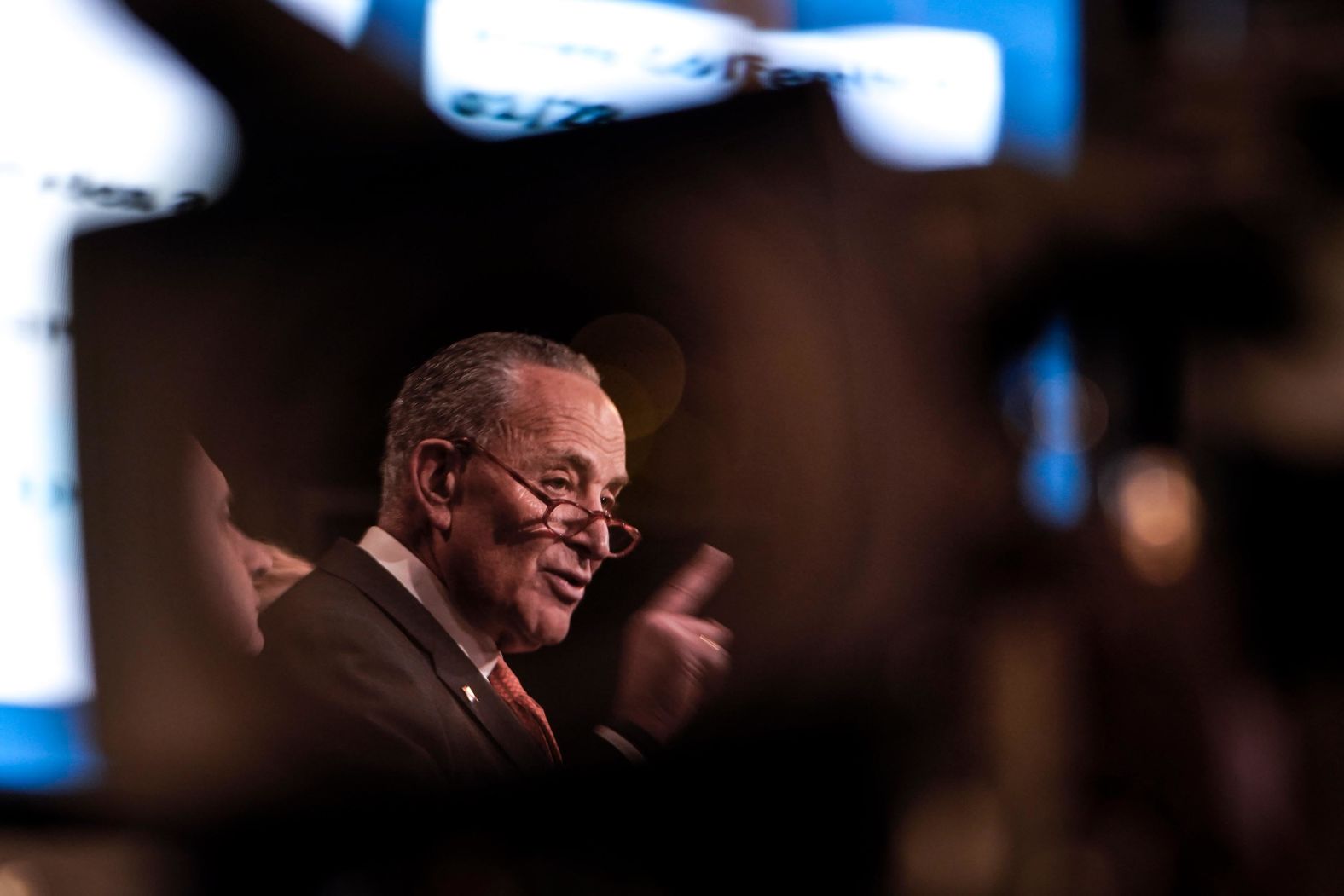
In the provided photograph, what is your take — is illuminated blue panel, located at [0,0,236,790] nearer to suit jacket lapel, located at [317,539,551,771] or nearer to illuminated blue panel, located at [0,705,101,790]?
illuminated blue panel, located at [0,705,101,790]

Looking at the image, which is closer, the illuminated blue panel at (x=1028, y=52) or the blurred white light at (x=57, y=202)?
the blurred white light at (x=57, y=202)

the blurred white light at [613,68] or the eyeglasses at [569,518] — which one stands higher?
the blurred white light at [613,68]

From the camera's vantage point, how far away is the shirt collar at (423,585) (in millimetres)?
429

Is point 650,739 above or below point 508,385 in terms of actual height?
below

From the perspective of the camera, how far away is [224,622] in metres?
0.49

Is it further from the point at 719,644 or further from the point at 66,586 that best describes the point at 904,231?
the point at 66,586

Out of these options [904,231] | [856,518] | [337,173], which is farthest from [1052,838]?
[337,173]

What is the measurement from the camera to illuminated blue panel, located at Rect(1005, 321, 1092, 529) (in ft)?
1.92

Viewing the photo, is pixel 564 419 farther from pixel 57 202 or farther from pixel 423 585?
pixel 57 202

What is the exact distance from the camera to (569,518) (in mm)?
436

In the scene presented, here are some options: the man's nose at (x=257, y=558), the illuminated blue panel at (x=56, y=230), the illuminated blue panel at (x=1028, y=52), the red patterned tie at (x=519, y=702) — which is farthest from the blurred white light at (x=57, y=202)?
the illuminated blue panel at (x=1028, y=52)

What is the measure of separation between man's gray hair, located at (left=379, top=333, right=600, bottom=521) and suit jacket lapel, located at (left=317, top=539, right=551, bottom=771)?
0.07ft

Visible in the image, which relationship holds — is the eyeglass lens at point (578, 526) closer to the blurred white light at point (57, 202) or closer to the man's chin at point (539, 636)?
the man's chin at point (539, 636)

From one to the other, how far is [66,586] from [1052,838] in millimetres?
504
